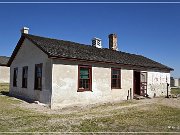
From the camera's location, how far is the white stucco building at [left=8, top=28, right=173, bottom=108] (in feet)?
49.4

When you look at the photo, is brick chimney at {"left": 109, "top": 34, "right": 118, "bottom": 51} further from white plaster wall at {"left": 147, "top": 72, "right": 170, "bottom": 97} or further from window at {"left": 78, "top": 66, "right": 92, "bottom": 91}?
window at {"left": 78, "top": 66, "right": 92, "bottom": 91}

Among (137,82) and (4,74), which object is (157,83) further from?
(4,74)

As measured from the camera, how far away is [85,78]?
16.6 meters

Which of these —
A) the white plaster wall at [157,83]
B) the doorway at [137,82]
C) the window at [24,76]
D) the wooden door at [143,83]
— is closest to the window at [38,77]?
the window at [24,76]

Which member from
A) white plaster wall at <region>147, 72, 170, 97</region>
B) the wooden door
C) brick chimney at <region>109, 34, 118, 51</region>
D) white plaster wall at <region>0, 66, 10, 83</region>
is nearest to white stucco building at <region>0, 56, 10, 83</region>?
white plaster wall at <region>0, 66, 10, 83</region>

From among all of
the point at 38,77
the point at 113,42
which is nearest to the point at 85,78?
the point at 38,77

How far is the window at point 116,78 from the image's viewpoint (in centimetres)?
1885

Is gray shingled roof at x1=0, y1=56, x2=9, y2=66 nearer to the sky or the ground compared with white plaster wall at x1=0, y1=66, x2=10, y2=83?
nearer to the sky

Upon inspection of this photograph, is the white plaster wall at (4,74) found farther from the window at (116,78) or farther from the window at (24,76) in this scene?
the window at (116,78)

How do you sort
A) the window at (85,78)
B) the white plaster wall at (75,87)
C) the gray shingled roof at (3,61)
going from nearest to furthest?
the white plaster wall at (75,87), the window at (85,78), the gray shingled roof at (3,61)

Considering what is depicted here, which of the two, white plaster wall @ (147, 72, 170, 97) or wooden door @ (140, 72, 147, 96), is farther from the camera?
white plaster wall @ (147, 72, 170, 97)

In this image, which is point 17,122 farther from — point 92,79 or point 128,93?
point 128,93

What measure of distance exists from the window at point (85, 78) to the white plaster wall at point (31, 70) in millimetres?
2322

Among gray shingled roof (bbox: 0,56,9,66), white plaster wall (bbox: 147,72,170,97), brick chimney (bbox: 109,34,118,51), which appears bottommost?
white plaster wall (bbox: 147,72,170,97)
